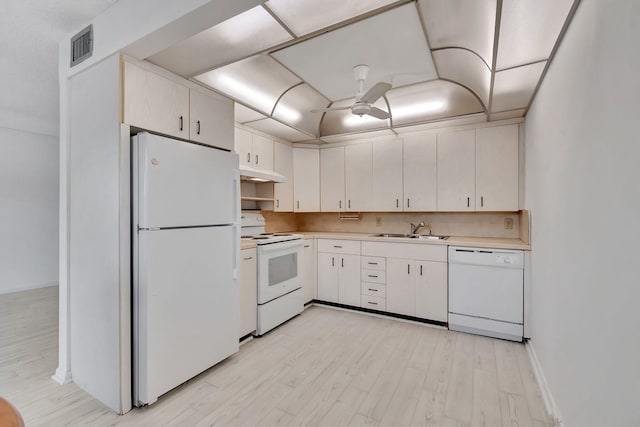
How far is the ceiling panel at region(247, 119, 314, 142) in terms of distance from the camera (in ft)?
11.4

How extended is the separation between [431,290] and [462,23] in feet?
8.34

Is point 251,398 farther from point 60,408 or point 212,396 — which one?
point 60,408

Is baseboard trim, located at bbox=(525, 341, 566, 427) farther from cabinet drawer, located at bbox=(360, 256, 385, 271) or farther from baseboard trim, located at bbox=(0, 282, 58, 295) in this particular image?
baseboard trim, located at bbox=(0, 282, 58, 295)

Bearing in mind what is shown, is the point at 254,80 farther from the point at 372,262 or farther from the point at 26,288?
the point at 26,288

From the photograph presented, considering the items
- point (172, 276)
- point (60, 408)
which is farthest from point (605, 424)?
point (60, 408)

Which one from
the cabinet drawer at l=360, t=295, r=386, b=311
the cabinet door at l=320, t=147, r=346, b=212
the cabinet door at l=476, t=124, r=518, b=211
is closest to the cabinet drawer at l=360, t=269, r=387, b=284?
the cabinet drawer at l=360, t=295, r=386, b=311

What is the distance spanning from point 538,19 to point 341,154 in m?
2.84

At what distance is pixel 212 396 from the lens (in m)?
2.07

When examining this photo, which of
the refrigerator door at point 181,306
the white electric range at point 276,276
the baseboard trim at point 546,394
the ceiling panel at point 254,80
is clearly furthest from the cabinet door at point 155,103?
the baseboard trim at point 546,394

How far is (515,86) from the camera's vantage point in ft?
7.93

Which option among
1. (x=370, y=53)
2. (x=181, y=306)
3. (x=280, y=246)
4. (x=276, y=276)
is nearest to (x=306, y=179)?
(x=280, y=246)

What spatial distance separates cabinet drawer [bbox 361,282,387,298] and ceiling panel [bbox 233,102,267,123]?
2353mm

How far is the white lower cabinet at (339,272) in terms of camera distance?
375 centimetres

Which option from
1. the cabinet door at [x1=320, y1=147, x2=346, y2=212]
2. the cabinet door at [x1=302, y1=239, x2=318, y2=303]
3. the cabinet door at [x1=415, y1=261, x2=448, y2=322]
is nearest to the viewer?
the cabinet door at [x1=415, y1=261, x2=448, y2=322]
